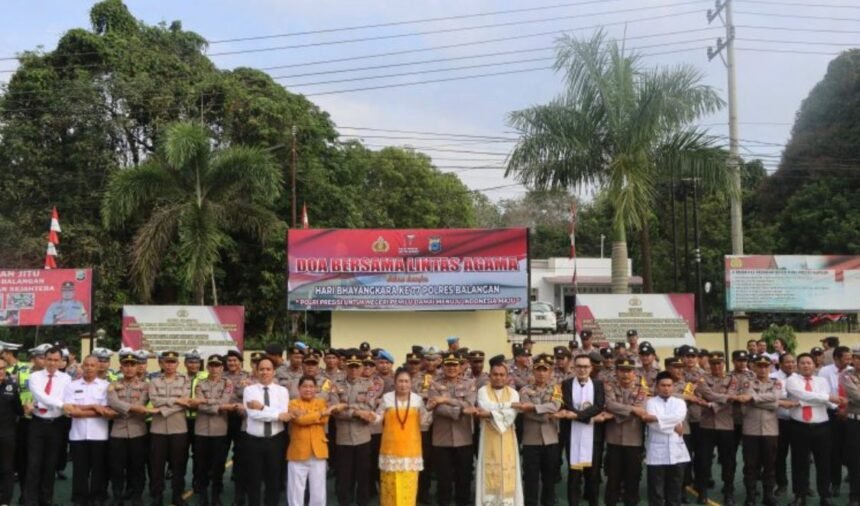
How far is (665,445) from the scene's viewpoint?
7707 millimetres

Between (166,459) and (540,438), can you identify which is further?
(166,459)

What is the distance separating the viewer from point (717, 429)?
8.61m

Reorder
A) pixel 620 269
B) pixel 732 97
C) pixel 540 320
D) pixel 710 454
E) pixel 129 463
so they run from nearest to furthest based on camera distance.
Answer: pixel 129 463
pixel 710 454
pixel 620 269
pixel 732 97
pixel 540 320

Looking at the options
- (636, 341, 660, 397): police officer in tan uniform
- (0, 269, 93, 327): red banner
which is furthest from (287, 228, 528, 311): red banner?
(636, 341, 660, 397): police officer in tan uniform

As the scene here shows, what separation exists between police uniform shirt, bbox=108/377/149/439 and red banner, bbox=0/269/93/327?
6676mm

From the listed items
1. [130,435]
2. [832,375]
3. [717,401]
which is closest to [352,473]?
[130,435]

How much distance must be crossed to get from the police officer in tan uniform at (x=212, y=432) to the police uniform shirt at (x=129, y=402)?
51cm

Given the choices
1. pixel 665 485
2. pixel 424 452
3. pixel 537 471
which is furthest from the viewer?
pixel 424 452

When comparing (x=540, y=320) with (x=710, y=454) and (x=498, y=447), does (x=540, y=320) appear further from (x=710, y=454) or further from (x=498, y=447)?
(x=498, y=447)

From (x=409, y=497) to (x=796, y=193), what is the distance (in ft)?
96.1

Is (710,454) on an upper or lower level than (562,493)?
upper

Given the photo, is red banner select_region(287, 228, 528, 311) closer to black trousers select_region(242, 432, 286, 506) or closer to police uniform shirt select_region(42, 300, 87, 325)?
police uniform shirt select_region(42, 300, 87, 325)

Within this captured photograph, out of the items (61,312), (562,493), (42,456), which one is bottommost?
(562,493)

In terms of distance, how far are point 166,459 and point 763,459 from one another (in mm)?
6030
